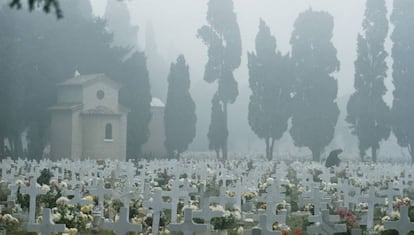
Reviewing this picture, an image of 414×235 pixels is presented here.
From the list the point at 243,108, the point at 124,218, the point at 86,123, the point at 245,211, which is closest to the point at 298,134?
the point at 86,123

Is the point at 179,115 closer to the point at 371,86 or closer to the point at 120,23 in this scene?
the point at 371,86

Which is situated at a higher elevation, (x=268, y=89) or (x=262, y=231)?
(x=268, y=89)

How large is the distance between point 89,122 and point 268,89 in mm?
11035

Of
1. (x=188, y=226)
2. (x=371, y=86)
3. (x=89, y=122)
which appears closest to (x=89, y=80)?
(x=89, y=122)

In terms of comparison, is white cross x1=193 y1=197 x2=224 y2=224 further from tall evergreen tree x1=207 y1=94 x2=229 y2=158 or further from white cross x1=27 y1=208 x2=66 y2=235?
tall evergreen tree x1=207 y1=94 x2=229 y2=158

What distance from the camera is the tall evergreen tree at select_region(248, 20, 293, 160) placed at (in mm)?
39750

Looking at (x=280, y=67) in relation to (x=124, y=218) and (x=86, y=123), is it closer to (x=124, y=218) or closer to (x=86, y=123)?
(x=86, y=123)

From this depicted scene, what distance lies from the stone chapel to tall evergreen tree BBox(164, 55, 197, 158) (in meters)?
5.17

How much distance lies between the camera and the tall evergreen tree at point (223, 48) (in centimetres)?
4178

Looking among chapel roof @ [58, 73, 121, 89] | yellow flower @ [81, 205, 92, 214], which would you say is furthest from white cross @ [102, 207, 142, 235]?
chapel roof @ [58, 73, 121, 89]

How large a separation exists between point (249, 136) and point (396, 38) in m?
43.3

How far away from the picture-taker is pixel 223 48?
42.2 metres

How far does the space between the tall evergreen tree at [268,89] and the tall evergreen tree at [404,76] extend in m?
6.33

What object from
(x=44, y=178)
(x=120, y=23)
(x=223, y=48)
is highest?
(x=120, y=23)
